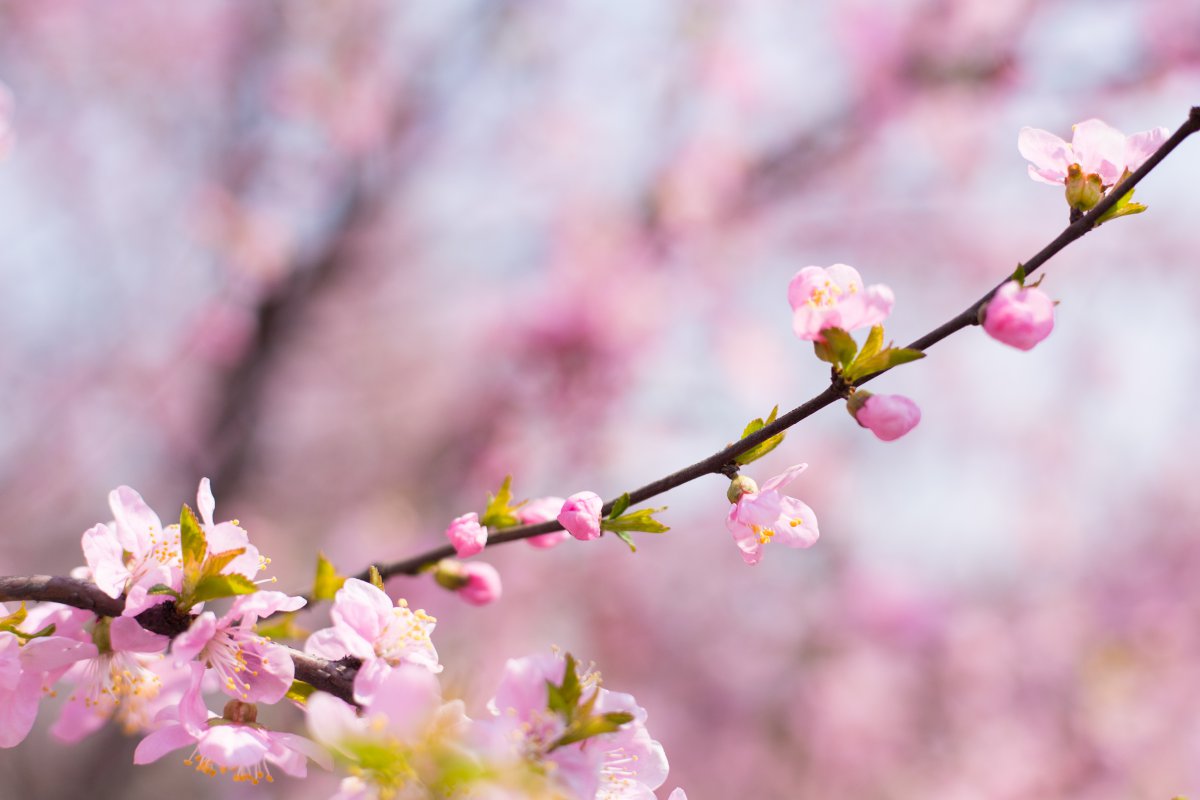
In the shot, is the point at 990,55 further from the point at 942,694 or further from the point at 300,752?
the point at 942,694

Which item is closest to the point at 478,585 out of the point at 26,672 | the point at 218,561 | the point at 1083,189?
the point at 218,561

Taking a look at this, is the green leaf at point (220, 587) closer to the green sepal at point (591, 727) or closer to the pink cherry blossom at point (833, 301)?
the green sepal at point (591, 727)

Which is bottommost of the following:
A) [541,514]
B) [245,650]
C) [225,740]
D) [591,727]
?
[591,727]

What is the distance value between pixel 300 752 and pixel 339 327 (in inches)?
256

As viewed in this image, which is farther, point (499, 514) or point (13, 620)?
point (499, 514)

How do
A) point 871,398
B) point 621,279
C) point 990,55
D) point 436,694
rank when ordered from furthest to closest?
1. point 621,279
2. point 990,55
3. point 871,398
4. point 436,694

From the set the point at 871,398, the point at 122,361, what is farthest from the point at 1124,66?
the point at 122,361

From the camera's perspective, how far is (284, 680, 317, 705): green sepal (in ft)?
3.21

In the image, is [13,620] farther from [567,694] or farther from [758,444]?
[758,444]

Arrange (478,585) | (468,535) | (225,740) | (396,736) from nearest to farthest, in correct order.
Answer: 1. (396,736)
2. (225,740)
3. (468,535)
4. (478,585)

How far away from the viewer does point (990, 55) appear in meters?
3.91

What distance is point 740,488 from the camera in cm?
103

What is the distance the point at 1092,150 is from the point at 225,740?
1218 millimetres

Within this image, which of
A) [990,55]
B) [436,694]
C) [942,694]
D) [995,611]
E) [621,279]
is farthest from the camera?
[995,611]
